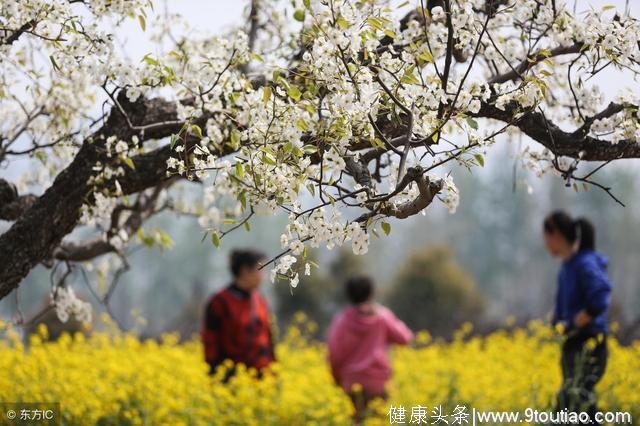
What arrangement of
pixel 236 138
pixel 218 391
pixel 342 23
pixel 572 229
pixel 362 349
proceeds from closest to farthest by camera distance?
pixel 342 23 → pixel 236 138 → pixel 572 229 → pixel 218 391 → pixel 362 349

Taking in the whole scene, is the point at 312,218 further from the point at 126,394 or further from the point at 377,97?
the point at 126,394

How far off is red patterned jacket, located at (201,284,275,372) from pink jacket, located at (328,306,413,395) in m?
0.74

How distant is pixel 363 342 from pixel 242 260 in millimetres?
1429

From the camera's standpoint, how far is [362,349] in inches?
288

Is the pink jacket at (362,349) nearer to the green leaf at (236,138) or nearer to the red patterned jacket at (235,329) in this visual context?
the red patterned jacket at (235,329)

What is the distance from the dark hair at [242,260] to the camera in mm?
6812

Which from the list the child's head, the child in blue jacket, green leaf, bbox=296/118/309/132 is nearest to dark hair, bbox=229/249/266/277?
the child's head

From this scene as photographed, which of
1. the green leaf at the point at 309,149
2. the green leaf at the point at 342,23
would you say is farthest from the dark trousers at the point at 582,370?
the green leaf at the point at 342,23

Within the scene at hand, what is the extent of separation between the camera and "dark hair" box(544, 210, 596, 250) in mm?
5934

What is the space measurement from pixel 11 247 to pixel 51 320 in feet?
40.2

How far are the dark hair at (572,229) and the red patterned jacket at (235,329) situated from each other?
256cm

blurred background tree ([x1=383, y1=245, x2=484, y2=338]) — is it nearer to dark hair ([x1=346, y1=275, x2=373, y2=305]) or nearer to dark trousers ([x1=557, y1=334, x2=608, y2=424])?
dark hair ([x1=346, y1=275, x2=373, y2=305])

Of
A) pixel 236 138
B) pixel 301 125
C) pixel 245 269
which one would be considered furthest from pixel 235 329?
pixel 301 125

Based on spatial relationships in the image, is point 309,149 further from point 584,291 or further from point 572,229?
point 572,229
